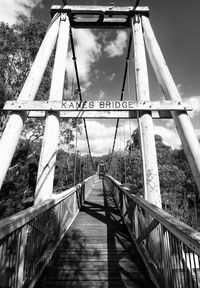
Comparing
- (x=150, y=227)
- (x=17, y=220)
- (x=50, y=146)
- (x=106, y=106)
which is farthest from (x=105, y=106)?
(x=17, y=220)

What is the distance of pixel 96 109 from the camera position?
3207 millimetres

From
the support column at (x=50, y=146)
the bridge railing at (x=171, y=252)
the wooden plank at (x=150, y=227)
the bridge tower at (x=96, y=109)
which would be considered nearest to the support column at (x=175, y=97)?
the bridge tower at (x=96, y=109)

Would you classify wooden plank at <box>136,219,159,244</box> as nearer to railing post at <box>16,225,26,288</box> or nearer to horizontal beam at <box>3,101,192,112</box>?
railing post at <box>16,225,26,288</box>

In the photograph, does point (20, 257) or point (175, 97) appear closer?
point (20, 257)

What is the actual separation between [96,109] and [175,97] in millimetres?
1448

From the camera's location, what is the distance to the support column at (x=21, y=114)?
275cm

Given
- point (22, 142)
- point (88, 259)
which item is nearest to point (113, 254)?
point (88, 259)

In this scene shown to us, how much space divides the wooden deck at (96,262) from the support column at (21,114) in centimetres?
146

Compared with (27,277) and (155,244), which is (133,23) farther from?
(27,277)

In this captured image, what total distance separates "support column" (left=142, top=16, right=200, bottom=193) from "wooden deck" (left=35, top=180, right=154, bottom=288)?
4.94ft

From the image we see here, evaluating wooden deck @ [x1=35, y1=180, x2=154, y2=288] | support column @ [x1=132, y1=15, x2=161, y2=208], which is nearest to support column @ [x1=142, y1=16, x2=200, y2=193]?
support column @ [x1=132, y1=15, x2=161, y2=208]

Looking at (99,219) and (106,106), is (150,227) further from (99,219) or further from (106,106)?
(99,219)

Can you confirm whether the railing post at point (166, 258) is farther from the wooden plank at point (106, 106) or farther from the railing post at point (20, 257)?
→ the wooden plank at point (106, 106)

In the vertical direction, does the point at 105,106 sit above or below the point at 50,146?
above
